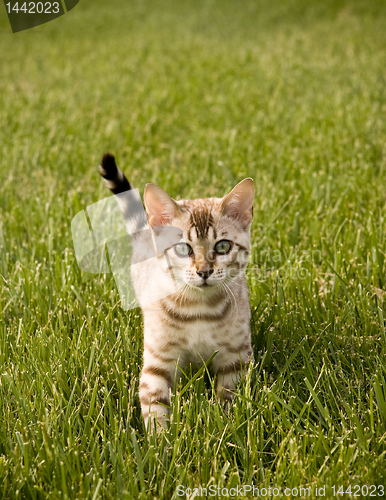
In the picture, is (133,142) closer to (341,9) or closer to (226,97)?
(226,97)

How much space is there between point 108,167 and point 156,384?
3.83 feet

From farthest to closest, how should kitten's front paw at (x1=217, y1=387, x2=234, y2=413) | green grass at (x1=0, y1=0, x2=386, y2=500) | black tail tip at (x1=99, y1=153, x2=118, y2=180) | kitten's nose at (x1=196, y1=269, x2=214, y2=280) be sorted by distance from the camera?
black tail tip at (x1=99, y1=153, x2=118, y2=180), kitten's front paw at (x1=217, y1=387, x2=234, y2=413), kitten's nose at (x1=196, y1=269, x2=214, y2=280), green grass at (x1=0, y1=0, x2=386, y2=500)

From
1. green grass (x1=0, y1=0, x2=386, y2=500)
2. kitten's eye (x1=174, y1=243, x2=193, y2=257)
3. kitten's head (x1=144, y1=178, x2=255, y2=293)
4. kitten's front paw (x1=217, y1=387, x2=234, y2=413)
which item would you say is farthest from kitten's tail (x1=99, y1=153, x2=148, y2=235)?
kitten's front paw (x1=217, y1=387, x2=234, y2=413)

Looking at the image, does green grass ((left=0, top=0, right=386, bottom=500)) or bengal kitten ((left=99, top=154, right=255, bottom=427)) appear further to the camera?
bengal kitten ((left=99, top=154, right=255, bottom=427))

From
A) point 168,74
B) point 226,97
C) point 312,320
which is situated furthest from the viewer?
point 168,74

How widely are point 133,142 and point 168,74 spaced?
10.2 feet

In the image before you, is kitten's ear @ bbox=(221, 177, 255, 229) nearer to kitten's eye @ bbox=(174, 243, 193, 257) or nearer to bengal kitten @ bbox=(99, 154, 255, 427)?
bengal kitten @ bbox=(99, 154, 255, 427)

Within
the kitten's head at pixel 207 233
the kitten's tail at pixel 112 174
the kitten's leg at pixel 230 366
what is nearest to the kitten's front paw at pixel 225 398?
the kitten's leg at pixel 230 366

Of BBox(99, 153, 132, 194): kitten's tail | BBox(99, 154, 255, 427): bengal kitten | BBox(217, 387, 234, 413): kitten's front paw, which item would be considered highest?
BBox(99, 153, 132, 194): kitten's tail

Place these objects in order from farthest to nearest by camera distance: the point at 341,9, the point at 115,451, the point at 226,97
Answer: the point at 341,9, the point at 226,97, the point at 115,451

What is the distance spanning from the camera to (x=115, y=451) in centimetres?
197

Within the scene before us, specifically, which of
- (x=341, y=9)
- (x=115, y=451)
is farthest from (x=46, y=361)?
(x=341, y=9)

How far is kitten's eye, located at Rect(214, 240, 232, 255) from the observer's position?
2182 mm

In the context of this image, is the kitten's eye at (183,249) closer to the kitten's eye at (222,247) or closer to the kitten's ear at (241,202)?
the kitten's eye at (222,247)
